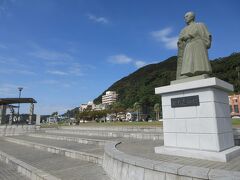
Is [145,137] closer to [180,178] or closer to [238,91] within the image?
[180,178]

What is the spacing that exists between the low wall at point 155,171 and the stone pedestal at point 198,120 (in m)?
1.54

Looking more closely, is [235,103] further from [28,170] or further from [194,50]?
[28,170]

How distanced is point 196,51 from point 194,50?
8cm

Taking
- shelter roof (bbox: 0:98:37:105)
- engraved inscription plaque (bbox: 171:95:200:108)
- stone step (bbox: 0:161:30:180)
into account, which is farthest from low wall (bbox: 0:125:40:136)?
engraved inscription plaque (bbox: 171:95:200:108)

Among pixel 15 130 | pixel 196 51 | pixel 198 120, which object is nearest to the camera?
pixel 198 120

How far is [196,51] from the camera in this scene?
21.4 feet

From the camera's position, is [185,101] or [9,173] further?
[9,173]

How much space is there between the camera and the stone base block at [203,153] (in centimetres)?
511

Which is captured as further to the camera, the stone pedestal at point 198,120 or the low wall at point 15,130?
the low wall at point 15,130

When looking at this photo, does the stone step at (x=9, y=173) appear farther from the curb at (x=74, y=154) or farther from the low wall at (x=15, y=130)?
the low wall at (x=15, y=130)

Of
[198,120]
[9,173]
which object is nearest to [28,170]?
[9,173]

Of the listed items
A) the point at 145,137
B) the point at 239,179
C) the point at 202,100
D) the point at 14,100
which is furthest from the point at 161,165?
the point at 14,100

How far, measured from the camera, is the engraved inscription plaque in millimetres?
5863

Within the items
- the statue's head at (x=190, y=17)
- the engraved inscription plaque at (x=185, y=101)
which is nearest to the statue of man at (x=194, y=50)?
the statue's head at (x=190, y=17)
